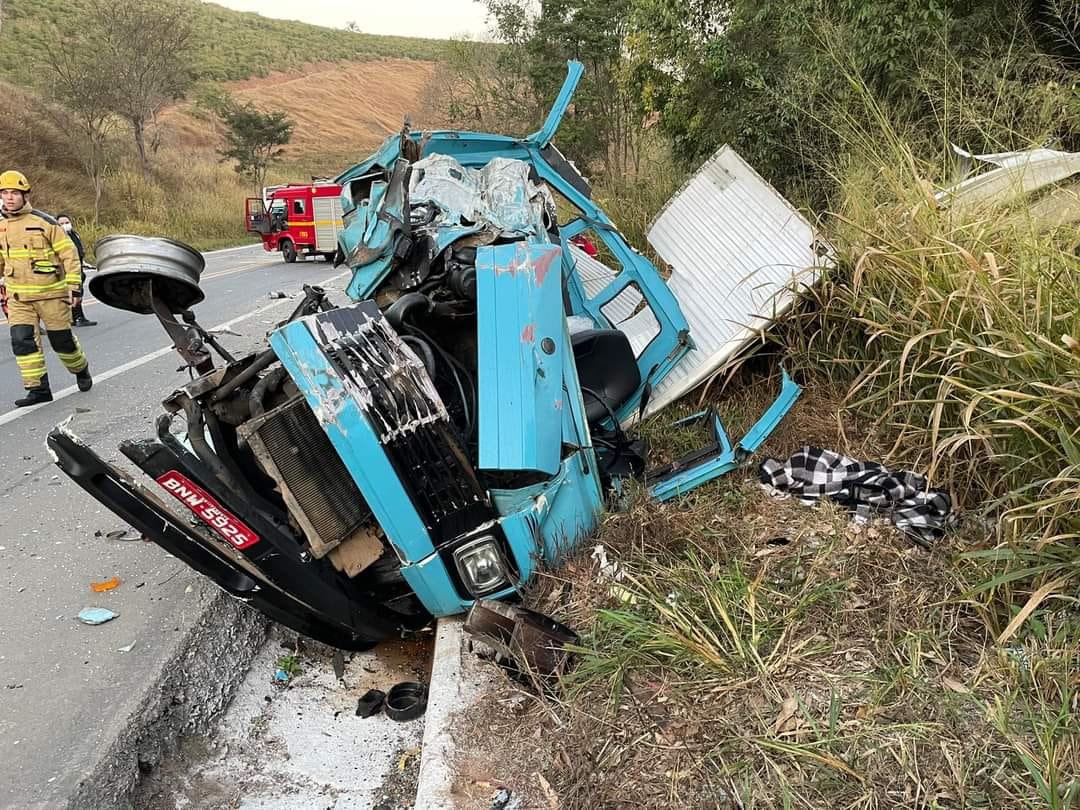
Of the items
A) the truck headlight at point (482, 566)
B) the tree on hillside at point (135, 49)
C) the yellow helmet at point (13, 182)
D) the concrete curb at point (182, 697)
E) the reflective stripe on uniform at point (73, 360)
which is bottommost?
the concrete curb at point (182, 697)

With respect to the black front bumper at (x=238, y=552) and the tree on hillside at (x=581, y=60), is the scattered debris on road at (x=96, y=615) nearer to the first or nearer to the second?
Answer: the black front bumper at (x=238, y=552)

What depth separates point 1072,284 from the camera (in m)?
2.43

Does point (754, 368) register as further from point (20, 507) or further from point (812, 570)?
point (20, 507)

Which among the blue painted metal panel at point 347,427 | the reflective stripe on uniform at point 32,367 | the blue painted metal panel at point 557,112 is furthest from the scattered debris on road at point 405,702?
the reflective stripe on uniform at point 32,367

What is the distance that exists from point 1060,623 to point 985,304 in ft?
3.67

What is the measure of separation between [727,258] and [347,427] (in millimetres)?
3171

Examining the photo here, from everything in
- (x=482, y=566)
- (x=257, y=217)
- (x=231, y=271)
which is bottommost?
(x=257, y=217)

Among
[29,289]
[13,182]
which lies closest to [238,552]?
[29,289]

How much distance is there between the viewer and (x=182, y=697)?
8.44 feet

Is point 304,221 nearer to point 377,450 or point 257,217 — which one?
point 257,217

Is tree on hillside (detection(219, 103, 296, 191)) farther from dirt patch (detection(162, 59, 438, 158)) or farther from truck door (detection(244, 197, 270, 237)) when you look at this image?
truck door (detection(244, 197, 270, 237))

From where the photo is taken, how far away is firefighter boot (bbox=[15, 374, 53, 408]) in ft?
17.6

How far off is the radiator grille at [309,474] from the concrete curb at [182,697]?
2.56 feet

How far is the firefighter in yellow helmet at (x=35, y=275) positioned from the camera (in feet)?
17.8
